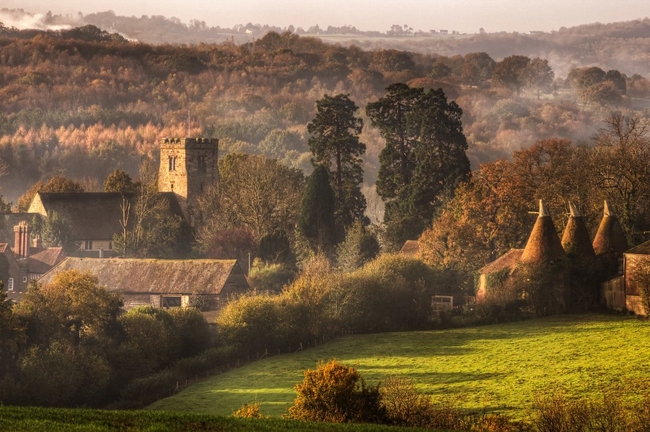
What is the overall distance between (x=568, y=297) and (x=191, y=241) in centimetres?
3221

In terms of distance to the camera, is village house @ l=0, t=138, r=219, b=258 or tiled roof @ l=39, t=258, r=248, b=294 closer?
tiled roof @ l=39, t=258, r=248, b=294

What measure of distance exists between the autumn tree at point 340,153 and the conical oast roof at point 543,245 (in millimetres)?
22173

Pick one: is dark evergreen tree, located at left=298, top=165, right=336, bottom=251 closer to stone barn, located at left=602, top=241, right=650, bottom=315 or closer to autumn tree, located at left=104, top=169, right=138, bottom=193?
autumn tree, located at left=104, top=169, right=138, bottom=193

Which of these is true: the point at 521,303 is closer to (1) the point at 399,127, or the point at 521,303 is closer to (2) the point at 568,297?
(2) the point at 568,297

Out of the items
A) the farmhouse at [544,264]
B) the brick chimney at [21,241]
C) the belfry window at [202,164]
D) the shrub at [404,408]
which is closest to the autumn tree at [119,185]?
the belfry window at [202,164]

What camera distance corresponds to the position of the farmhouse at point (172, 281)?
256 feet

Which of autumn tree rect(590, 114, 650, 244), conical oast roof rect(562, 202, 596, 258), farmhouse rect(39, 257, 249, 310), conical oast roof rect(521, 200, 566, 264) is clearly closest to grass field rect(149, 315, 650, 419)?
conical oast roof rect(521, 200, 566, 264)

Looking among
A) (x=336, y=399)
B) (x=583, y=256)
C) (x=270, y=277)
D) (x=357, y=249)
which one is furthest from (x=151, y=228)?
(x=336, y=399)

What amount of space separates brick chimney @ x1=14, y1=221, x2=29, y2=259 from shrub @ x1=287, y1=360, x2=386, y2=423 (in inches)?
1861

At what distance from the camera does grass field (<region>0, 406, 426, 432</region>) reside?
34.6 m

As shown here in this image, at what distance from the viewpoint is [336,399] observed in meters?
44.4

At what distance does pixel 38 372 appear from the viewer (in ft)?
181

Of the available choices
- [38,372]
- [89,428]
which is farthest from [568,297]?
[89,428]

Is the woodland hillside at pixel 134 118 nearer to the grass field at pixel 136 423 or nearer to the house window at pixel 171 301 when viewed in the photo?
the house window at pixel 171 301
